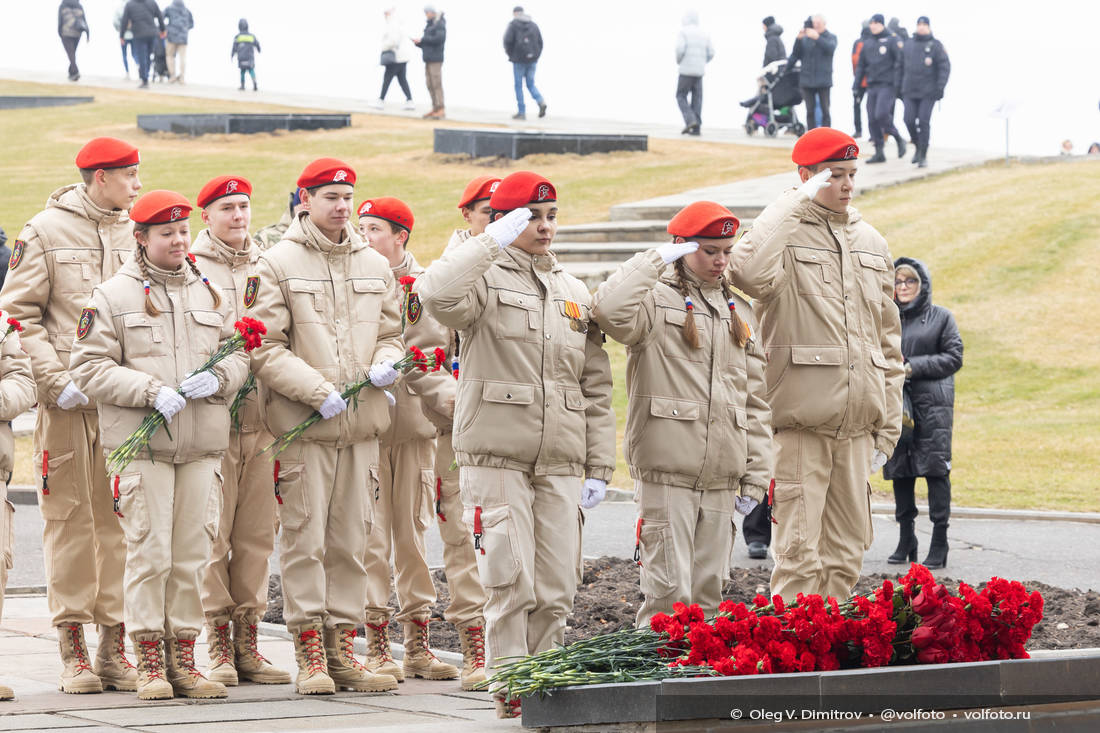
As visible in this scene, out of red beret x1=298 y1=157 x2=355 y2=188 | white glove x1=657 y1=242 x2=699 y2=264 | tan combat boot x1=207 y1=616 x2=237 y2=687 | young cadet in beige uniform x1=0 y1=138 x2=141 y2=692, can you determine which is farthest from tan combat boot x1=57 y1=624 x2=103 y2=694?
white glove x1=657 y1=242 x2=699 y2=264

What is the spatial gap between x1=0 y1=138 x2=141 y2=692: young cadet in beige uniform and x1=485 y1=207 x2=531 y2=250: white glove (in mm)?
2134

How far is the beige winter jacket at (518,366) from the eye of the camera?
20.4 feet

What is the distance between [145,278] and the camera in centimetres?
685

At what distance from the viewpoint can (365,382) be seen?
700cm

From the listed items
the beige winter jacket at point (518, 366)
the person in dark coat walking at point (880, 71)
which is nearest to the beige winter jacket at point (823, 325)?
the beige winter jacket at point (518, 366)

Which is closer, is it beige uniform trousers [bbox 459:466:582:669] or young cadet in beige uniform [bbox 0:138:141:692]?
beige uniform trousers [bbox 459:466:582:669]

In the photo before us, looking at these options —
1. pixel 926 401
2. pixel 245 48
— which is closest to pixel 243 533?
pixel 926 401

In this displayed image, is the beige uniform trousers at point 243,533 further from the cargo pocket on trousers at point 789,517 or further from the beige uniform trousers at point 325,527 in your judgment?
the cargo pocket on trousers at point 789,517

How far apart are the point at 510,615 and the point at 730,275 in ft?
6.79

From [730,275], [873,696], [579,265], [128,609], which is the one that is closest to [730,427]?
Result: [730,275]

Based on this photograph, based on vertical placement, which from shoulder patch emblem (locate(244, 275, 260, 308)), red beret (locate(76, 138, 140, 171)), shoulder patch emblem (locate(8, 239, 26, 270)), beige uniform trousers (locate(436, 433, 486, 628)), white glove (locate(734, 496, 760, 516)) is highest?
red beret (locate(76, 138, 140, 171))

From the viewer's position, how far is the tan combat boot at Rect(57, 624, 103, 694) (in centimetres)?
684

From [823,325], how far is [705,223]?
101cm

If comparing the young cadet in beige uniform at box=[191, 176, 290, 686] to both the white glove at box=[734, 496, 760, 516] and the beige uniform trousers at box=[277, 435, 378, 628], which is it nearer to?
the beige uniform trousers at box=[277, 435, 378, 628]
